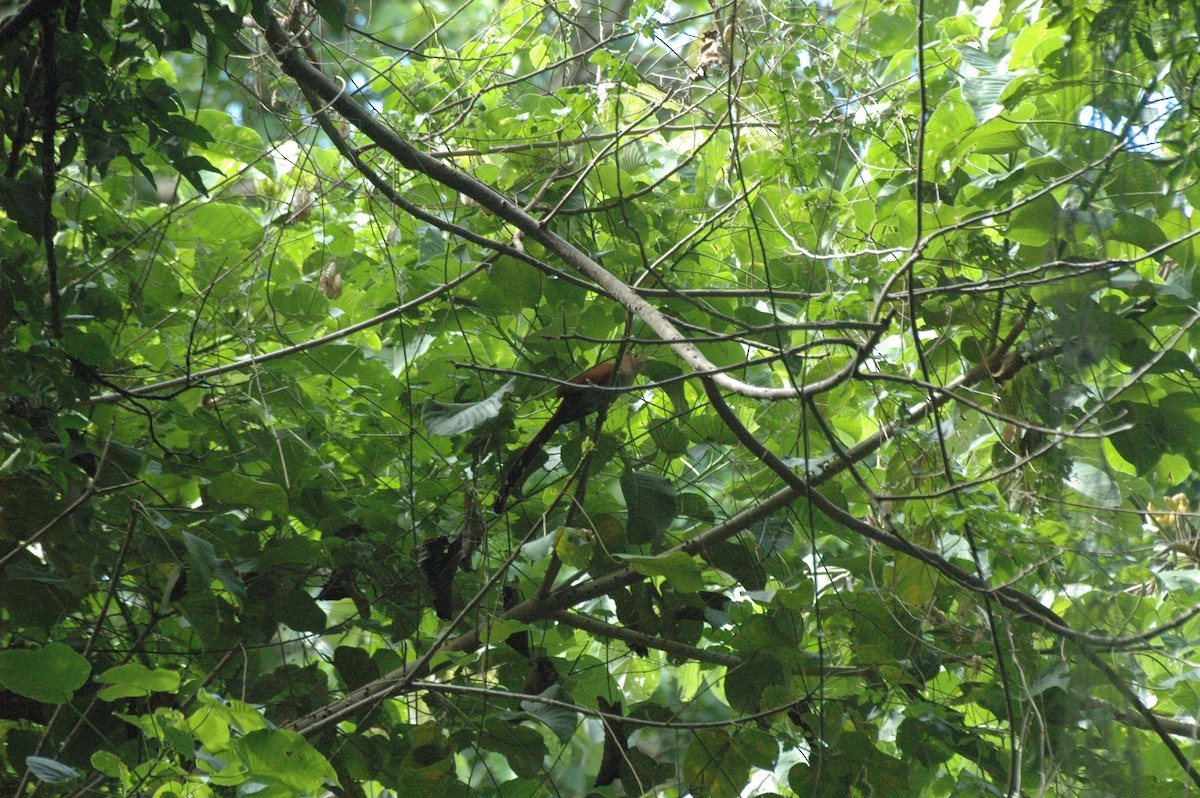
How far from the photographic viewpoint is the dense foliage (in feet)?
4.02

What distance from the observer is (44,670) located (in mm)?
1166

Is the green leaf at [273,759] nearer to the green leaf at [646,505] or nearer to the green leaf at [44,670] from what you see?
the green leaf at [44,670]

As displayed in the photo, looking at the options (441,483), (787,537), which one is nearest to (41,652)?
(441,483)

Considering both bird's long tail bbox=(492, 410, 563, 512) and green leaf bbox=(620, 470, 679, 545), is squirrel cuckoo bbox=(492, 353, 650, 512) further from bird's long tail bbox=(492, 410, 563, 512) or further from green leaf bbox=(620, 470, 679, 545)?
green leaf bbox=(620, 470, 679, 545)

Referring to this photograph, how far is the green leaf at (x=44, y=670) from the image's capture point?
3.77 ft

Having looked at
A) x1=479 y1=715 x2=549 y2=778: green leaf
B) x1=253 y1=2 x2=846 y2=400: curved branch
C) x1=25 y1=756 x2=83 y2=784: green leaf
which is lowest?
x1=479 y1=715 x2=549 y2=778: green leaf

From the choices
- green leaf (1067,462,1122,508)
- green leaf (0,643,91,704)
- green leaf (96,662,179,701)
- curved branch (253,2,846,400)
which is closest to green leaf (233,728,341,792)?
green leaf (96,662,179,701)

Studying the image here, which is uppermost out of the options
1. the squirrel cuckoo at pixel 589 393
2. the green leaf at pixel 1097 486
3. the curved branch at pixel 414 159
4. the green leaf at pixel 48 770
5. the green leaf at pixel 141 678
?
the curved branch at pixel 414 159

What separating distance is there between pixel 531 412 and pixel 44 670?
783 mm

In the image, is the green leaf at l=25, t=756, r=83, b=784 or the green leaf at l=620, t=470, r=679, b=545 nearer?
the green leaf at l=25, t=756, r=83, b=784

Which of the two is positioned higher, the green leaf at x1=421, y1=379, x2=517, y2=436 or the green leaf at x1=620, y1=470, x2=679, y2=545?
the green leaf at x1=421, y1=379, x2=517, y2=436

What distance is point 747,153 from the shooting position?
184 cm

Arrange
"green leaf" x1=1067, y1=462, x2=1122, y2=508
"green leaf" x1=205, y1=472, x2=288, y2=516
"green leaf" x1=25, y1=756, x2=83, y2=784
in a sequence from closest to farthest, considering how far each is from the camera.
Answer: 1. "green leaf" x1=1067, y1=462, x2=1122, y2=508
2. "green leaf" x1=25, y1=756, x2=83, y2=784
3. "green leaf" x1=205, y1=472, x2=288, y2=516

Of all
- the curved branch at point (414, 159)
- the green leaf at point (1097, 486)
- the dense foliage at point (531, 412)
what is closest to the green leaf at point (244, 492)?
the dense foliage at point (531, 412)
